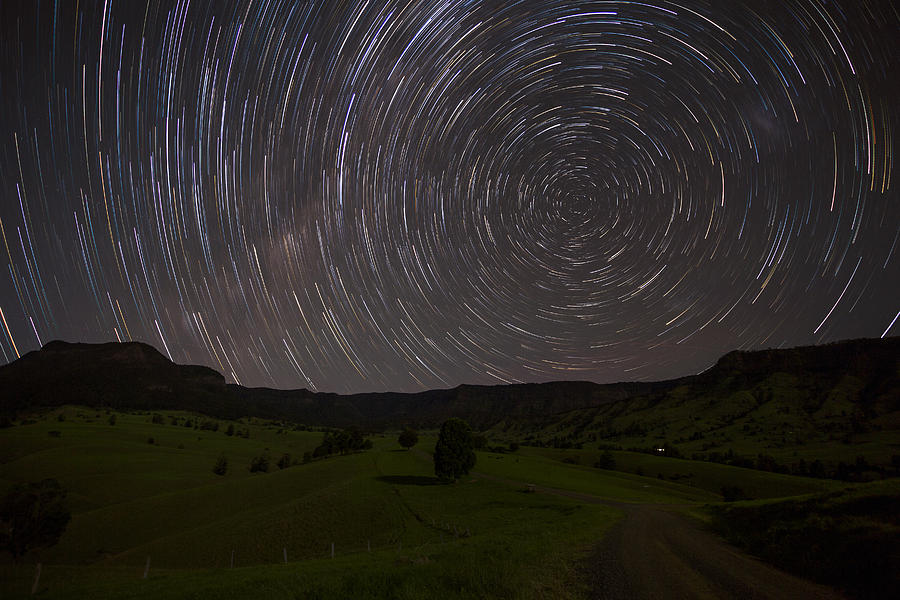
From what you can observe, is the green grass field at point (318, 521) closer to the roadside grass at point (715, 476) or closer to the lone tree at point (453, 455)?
the roadside grass at point (715, 476)

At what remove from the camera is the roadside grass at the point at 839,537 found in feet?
38.8

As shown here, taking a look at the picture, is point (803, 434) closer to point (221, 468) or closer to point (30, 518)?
point (221, 468)

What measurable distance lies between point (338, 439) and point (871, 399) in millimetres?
224113

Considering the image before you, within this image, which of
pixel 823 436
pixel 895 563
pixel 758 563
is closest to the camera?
pixel 895 563

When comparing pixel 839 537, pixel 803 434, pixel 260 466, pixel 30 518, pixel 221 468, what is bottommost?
pixel 260 466

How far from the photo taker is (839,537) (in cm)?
1452

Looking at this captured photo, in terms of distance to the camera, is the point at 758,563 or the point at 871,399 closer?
the point at 758,563

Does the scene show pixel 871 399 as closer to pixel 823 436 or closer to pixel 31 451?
pixel 823 436

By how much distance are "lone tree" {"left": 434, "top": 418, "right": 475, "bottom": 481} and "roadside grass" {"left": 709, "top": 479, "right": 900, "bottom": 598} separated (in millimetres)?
41882

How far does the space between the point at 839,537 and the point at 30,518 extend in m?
57.2

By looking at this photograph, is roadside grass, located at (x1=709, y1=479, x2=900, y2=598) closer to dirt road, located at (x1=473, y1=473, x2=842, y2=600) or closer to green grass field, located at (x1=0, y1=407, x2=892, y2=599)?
dirt road, located at (x1=473, y1=473, x2=842, y2=600)

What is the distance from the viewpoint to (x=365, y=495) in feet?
162

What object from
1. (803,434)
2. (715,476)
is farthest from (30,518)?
(803,434)

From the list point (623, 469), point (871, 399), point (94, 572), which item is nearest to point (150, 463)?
point (94, 572)
